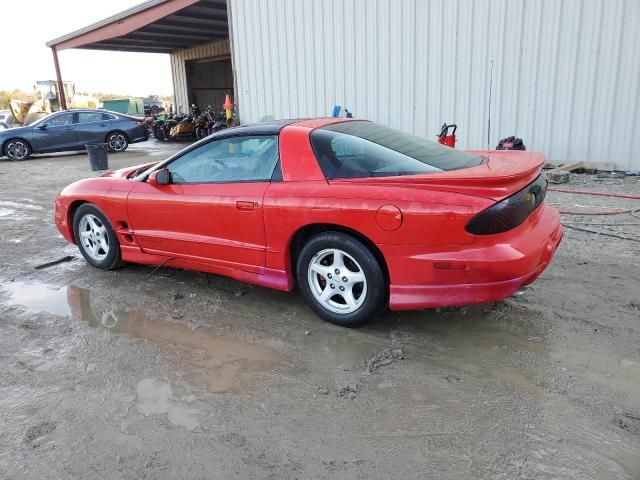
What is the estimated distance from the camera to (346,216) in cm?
318

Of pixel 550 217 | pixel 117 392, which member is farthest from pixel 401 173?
pixel 117 392

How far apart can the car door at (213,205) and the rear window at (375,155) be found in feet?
1.31

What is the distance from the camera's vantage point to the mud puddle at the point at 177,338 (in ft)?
9.77

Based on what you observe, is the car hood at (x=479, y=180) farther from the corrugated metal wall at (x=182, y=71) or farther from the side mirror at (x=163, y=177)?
the corrugated metal wall at (x=182, y=71)

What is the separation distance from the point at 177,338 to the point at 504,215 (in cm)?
223

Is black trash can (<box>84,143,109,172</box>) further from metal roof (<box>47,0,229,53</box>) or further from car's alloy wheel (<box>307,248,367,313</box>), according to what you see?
car's alloy wheel (<box>307,248,367,313</box>)

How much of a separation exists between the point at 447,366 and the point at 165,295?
238 cm

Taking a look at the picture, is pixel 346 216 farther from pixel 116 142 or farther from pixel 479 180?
pixel 116 142

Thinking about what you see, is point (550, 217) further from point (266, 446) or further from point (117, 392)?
point (117, 392)

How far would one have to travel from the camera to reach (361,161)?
134 inches

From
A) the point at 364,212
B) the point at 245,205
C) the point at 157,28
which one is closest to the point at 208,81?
the point at 157,28

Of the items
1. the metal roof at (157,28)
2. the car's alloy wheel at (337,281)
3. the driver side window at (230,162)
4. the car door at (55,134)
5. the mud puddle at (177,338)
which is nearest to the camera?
the mud puddle at (177,338)

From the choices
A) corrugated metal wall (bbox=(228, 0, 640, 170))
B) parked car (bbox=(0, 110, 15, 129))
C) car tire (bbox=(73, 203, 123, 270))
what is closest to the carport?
corrugated metal wall (bbox=(228, 0, 640, 170))

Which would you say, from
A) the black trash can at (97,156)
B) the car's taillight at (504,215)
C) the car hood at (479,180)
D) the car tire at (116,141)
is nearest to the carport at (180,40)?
the car tire at (116,141)
